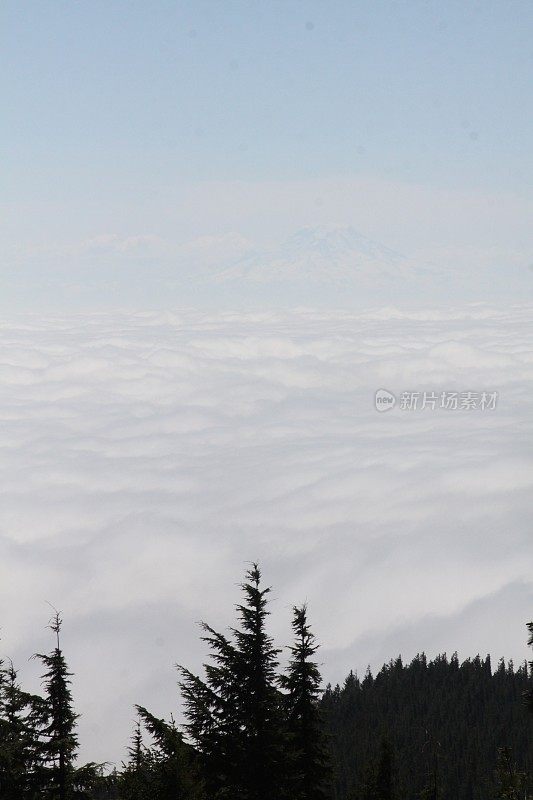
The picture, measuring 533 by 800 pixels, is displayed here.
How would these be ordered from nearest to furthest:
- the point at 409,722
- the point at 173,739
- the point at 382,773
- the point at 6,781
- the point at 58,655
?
the point at 173,739 → the point at 6,781 → the point at 58,655 → the point at 382,773 → the point at 409,722

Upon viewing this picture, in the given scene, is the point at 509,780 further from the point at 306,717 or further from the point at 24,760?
the point at 24,760

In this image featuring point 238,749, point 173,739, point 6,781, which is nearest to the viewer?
point 173,739

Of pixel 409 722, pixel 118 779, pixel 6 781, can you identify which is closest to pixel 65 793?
pixel 6 781

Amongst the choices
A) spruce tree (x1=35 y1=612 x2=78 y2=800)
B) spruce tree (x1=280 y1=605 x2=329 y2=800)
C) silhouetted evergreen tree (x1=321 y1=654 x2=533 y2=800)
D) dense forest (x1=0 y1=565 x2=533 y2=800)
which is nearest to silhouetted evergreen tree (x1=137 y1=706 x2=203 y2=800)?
dense forest (x1=0 y1=565 x2=533 y2=800)

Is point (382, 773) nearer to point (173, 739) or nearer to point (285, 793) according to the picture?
point (285, 793)

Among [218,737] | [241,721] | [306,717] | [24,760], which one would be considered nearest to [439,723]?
[306,717]

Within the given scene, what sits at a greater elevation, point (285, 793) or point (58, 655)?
point (58, 655)

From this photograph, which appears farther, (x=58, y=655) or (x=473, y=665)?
(x=473, y=665)

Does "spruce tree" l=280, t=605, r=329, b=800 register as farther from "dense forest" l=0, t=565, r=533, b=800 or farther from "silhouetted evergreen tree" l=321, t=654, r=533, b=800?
"silhouetted evergreen tree" l=321, t=654, r=533, b=800
